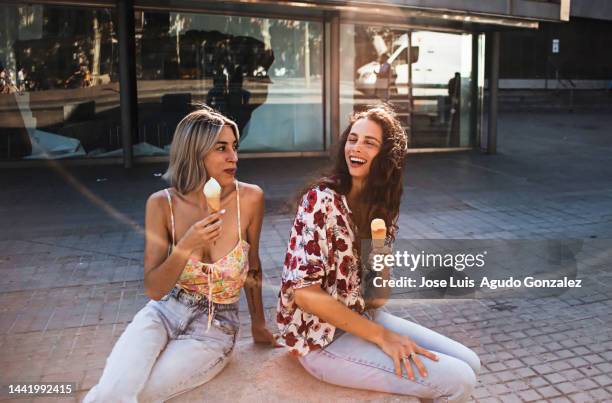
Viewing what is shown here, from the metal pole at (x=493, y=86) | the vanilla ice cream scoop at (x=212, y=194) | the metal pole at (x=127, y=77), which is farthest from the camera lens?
the metal pole at (x=493, y=86)

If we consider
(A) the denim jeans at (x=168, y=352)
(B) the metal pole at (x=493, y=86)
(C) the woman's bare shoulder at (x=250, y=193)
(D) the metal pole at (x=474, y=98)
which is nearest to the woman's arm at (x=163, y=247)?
(A) the denim jeans at (x=168, y=352)

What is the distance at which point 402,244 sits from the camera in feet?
22.8

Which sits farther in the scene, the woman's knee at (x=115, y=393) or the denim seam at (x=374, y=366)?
the denim seam at (x=374, y=366)

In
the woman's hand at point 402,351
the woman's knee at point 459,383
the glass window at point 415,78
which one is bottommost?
the woman's knee at point 459,383

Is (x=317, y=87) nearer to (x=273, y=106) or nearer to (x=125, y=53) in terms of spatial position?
(x=273, y=106)

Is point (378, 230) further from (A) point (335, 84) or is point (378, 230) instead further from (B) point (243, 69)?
(B) point (243, 69)

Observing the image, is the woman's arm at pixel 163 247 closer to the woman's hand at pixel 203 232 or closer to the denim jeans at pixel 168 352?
the woman's hand at pixel 203 232

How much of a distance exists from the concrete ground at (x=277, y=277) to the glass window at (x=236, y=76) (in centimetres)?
128

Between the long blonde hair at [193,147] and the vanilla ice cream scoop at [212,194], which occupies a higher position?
the long blonde hair at [193,147]

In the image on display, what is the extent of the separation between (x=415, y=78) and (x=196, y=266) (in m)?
12.0

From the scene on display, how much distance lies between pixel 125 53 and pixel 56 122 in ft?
6.88

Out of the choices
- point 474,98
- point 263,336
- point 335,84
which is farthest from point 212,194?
point 474,98

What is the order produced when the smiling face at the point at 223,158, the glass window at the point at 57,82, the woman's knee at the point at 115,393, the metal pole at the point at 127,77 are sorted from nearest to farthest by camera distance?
the woman's knee at the point at 115,393 → the smiling face at the point at 223,158 → the metal pole at the point at 127,77 → the glass window at the point at 57,82

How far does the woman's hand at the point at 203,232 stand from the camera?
2.64 m
